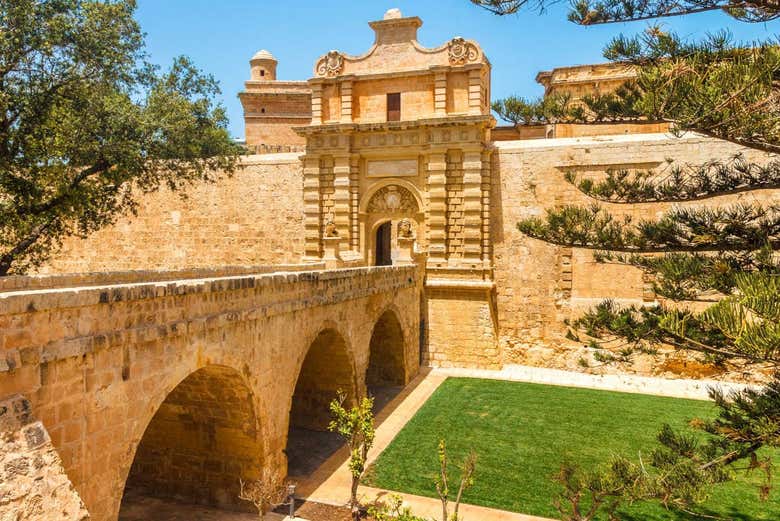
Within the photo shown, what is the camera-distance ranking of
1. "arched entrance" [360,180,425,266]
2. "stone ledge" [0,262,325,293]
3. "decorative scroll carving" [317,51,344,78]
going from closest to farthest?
"stone ledge" [0,262,325,293]
"arched entrance" [360,180,425,266]
"decorative scroll carving" [317,51,344,78]

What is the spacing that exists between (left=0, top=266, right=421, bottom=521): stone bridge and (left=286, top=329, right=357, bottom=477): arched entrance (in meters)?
0.03

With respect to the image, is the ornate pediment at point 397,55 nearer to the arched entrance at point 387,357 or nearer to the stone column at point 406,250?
the stone column at point 406,250

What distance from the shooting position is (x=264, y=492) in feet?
23.0

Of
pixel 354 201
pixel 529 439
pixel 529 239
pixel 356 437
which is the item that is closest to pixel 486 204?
pixel 529 239

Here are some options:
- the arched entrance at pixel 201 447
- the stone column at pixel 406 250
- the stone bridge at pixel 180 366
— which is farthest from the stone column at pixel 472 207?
the arched entrance at pixel 201 447

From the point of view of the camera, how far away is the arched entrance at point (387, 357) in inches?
569

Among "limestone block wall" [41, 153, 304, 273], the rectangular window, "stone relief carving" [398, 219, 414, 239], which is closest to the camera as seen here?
"stone relief carving" [398, 219, 414, 239]

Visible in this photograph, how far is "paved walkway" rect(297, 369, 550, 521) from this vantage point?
7.75 m

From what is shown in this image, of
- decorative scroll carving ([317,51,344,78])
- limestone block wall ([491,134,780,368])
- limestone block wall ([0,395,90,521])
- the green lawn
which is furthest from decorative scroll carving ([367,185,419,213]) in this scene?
limestone block wall ([0,395,90,521])

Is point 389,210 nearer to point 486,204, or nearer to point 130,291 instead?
point 486,204

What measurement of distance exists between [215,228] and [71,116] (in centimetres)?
909

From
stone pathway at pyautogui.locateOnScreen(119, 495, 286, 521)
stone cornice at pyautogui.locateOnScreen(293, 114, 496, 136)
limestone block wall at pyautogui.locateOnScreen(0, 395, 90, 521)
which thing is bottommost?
stone pathway at pyautogui.locateOnScreen(119, 495, 286, 521)

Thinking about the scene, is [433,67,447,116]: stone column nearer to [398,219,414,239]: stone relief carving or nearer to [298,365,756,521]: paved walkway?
[398,219,414,239]: stone relief carving

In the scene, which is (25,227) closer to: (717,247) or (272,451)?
(272,451)
